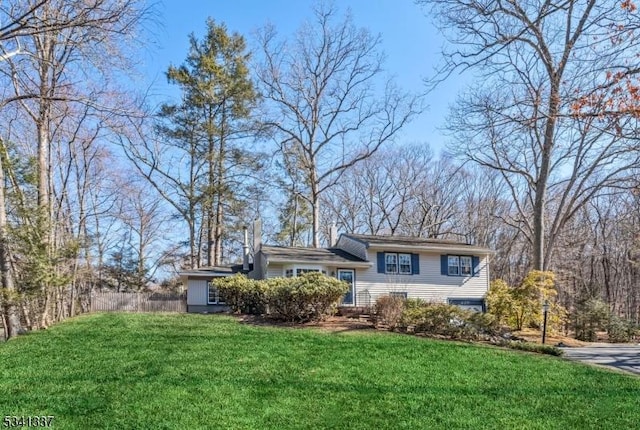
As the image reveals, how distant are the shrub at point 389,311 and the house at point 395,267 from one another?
6049 mm

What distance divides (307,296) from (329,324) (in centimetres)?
95

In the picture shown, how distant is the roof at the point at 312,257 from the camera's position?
18.6 metres

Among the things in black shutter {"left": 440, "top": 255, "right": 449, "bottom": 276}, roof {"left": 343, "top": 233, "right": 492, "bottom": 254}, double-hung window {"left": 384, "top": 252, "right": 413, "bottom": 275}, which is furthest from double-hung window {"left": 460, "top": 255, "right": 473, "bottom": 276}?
double-hung window {"left": 384, "top": 252, "right": 413, "bottom": 275}

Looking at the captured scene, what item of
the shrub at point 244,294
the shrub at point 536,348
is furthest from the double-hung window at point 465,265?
the shrub at point 536,348

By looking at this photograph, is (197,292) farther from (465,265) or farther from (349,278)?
(465,265)

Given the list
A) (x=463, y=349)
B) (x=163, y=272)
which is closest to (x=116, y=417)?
(x=463, y=349)

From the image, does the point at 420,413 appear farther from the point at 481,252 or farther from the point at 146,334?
the point at 481,252

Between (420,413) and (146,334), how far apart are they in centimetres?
689

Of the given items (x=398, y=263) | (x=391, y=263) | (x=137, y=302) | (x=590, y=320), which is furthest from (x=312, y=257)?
(x=137, y=302)

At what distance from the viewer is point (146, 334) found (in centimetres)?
1010

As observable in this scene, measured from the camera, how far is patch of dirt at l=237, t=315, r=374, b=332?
11.6 metres

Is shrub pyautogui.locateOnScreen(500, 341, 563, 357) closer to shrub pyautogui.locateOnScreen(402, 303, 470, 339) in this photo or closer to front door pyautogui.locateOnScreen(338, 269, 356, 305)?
shrub pyautogui.locateOnScreen(402, 303, 470, 339)

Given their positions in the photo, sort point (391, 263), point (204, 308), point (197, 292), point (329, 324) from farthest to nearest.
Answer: point (197, 292), point (204, 308), point (391, 263), point (329, 324)

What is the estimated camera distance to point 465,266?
20984 millimetres
